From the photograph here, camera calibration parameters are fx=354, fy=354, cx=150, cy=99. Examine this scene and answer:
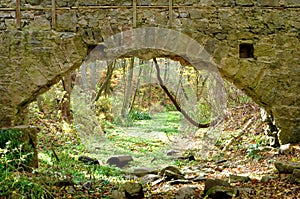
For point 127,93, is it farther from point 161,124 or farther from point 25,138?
point 25,138

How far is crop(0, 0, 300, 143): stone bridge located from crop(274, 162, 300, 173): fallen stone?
1.92m

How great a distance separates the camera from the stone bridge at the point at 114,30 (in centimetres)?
597

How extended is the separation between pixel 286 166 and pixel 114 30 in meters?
3.43

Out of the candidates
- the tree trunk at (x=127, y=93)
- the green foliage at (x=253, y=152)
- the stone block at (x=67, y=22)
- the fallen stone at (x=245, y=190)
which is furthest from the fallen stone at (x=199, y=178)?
the tree trunk at (x=127, y=93)

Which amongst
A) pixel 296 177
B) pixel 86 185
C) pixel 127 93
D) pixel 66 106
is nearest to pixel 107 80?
pixel 127 93

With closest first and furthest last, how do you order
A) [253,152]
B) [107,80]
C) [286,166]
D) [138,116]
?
[286,166] < [253,152] < [107,80] < [138,116]

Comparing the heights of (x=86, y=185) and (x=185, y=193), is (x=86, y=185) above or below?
below

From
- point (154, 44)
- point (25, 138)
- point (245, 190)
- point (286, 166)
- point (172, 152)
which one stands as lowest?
point (172, 152)

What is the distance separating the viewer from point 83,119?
1057cm

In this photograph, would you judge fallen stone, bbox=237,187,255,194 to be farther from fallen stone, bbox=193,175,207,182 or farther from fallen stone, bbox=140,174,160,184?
fallen stone, bbox=140,174,160,184

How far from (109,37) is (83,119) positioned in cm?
503

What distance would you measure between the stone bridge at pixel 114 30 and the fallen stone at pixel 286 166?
192 cm

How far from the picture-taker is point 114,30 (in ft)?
19.6

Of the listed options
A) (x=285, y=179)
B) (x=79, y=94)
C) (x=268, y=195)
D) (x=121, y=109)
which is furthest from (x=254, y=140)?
(x=121, y=109)
